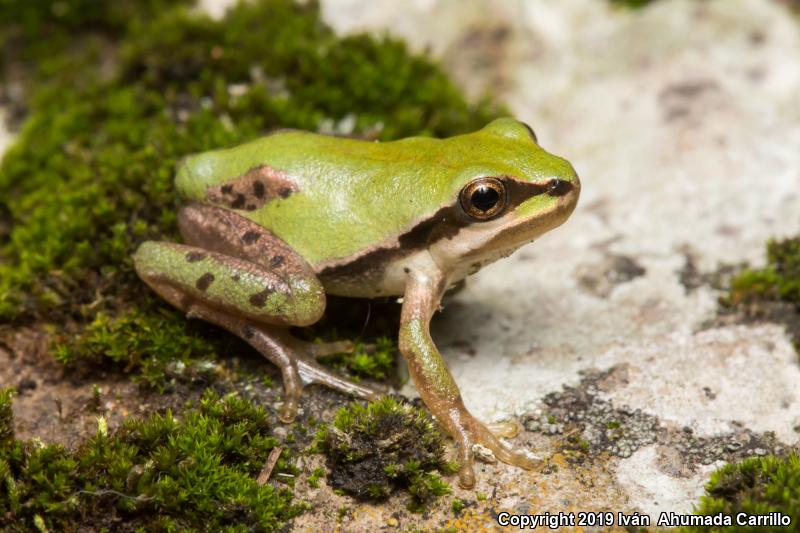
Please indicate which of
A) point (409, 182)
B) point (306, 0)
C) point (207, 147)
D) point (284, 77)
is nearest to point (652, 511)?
point (409, 182)

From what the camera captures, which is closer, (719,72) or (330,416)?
(330,416)

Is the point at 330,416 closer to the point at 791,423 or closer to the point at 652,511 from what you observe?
the point at 652,511

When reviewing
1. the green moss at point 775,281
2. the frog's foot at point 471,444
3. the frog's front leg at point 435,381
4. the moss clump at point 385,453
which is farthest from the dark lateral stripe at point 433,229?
the green moss at point 775,281

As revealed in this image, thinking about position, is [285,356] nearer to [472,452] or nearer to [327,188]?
[327,188]

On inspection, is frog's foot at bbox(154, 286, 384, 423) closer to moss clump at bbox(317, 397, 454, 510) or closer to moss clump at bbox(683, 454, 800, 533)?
moss clump at bbox(317, 397, 454, 510)

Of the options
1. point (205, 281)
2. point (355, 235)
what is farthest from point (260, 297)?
point (355, 235)

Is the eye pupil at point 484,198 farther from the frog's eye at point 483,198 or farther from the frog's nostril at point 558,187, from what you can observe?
the frog's nostril at point 558,187

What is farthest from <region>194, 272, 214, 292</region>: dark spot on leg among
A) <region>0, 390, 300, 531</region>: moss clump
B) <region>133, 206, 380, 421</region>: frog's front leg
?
<region>0, 390, 300, 531</region>: moss clump
